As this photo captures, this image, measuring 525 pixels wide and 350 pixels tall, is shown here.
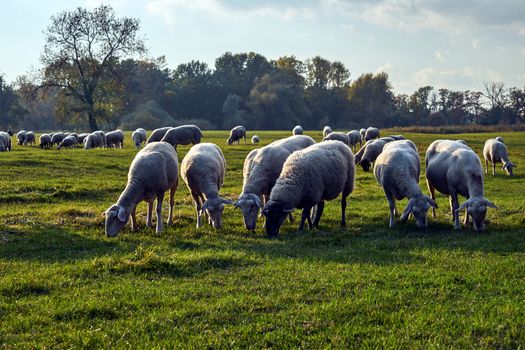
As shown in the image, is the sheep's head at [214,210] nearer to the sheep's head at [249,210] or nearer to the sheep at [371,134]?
Result: the sheep's head at [249,210]

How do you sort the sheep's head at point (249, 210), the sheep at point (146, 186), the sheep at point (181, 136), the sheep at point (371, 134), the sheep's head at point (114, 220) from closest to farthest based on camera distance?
1. the sheep's head at point (114, 220)
2. the sheep at point (146, 186)
3. the sheep's head at point (249, 210)
4. the sheep at point (181, 136)
5. the sheep at point (371, 134)

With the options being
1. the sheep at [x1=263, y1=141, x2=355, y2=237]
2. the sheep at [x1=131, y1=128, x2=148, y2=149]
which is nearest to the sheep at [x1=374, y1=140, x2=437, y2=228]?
the sheep at [x1=263, y1=141, x2=355, y2=237]

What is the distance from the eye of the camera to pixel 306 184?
1312 centimetres

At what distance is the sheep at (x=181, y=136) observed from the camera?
119ft

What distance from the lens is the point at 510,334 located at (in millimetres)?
5941

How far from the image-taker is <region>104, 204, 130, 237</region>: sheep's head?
12.2 m

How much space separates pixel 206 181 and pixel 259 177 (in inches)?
55.9

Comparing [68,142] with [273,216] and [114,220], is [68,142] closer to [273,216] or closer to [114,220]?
[114,220]

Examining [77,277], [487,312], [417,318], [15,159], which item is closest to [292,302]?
[417,318]

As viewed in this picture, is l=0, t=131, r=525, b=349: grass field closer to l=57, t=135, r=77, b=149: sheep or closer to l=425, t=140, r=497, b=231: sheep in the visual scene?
l=425, t=140, r=497, b=231: sheep

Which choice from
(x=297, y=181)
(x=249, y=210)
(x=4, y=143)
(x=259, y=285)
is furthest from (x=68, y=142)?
(x=259, y=285)

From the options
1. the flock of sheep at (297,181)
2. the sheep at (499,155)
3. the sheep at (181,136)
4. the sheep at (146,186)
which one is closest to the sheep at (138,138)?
the sheep at (181,136)

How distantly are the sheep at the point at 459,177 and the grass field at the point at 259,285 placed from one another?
0.52 metres

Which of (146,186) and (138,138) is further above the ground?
(138,138)
